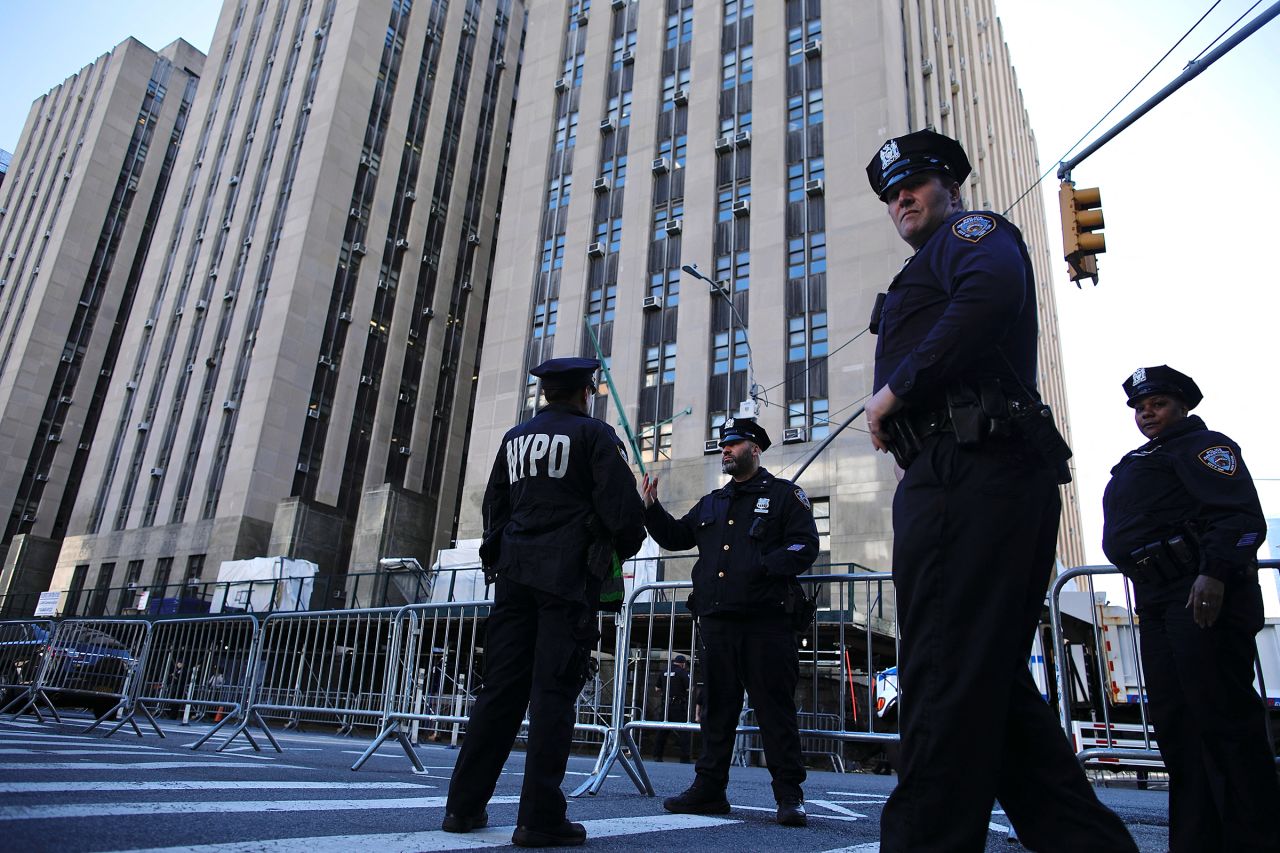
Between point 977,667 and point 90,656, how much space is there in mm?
11023

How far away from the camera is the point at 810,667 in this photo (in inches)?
564

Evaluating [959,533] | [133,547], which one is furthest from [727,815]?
[133,547]

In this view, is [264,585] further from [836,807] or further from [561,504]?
[561,504]

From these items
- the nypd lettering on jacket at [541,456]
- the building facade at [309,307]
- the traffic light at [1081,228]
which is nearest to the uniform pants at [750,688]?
the nypd lettering on jacket at [541,456]

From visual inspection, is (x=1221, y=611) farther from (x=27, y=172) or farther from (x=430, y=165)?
(x=27, y=172)

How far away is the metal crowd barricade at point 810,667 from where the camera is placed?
224 inches

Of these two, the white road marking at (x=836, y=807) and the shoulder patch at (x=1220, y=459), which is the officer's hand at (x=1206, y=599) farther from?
the white road marking at (x=836, y=807)

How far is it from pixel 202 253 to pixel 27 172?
28.6 meters

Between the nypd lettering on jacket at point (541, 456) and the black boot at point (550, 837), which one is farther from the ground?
the nypd lettering on jacket at point (541, 456)

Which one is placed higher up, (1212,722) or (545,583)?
(545,583)

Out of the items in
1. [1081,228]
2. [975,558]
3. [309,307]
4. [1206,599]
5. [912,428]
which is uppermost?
[309,307]

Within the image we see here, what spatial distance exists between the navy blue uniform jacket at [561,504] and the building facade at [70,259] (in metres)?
55.0

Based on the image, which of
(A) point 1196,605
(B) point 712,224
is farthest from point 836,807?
(B) point 712,224

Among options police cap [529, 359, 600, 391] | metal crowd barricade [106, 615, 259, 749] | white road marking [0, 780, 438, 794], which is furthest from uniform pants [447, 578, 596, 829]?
metal crowd barricade [106, 615, 259, 749]
